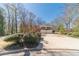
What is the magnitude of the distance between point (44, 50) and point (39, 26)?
0.23m

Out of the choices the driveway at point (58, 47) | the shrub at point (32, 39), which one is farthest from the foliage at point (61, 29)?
the shrub at point (32, 39)

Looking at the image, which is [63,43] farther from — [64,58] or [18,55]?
[18,55]

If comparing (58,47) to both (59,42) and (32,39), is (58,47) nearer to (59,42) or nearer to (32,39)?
(59,42)

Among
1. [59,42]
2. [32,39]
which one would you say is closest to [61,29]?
[59,42]

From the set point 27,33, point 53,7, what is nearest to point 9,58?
point 27,33

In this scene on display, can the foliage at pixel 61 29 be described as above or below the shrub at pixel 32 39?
above

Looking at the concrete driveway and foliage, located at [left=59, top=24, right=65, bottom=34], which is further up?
foliage, located at [left=59, top=24, right=65, bottom=34]

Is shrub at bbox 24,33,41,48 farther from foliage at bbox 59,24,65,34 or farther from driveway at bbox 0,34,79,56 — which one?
foliage at bbox 59,24,65,34

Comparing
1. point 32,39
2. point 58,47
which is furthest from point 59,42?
point 32,39

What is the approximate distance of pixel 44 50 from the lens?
2.28m

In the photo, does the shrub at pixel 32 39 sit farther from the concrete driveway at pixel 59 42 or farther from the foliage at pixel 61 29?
the foliage at pixel 61 29

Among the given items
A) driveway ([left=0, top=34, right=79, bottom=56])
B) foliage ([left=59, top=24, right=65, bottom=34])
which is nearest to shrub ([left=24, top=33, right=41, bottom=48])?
driveway ([left=0, top=34, right=79, bottom=56])

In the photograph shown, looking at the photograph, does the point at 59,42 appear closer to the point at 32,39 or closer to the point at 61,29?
the point at 61,29

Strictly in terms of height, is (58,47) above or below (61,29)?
below
